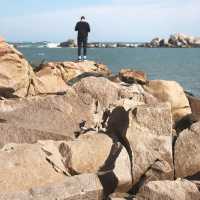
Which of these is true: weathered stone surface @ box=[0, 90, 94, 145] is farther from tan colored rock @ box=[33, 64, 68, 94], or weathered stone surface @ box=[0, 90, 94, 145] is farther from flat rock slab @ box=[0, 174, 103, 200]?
flat rock slab @ box=[0, 174, 103, 200]

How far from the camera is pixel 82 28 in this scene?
2069cm

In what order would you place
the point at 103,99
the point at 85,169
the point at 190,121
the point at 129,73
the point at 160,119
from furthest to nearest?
the point at 129,73 → the point at 190,121 → the point at 103,99 → the point at 160,119 → the point at 85,169

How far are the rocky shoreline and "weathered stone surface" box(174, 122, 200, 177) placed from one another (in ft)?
0.06

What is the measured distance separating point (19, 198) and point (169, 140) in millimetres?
3313

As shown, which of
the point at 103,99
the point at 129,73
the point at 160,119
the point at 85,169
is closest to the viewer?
the point at 85,169

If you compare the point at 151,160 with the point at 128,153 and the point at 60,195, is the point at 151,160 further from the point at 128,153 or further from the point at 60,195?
the point at 60,195

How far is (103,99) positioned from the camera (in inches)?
456

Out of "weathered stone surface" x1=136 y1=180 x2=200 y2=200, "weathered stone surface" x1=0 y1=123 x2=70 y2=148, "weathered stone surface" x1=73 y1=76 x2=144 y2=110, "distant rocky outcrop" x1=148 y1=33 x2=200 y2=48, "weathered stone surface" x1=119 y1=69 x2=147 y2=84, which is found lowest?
"distant rocky outcrop" x1=148 y1=33 x2=200 y2=48

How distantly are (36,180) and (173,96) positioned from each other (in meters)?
6.13

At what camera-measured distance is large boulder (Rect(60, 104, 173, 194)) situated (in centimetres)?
909

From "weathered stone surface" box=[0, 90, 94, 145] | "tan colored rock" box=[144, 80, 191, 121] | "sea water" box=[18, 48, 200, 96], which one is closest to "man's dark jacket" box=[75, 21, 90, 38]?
"sea water" box=[18, 48, 200, 96]

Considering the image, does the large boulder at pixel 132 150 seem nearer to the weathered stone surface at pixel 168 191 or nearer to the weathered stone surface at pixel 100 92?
the weathered stone surface at pixel 168 191

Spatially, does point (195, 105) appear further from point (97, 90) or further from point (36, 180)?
point (36, 180)

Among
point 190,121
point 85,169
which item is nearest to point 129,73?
point 190,121
